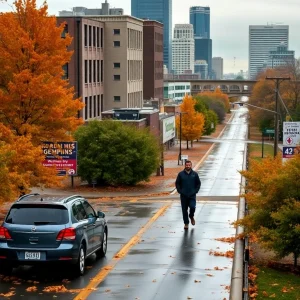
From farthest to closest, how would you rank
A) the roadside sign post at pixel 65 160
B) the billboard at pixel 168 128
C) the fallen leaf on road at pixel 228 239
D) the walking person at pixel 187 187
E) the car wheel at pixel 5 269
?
the billboard at pixel 168 128
the roadside sign post at pixel 65 160
the walking person at pixel 187 187
the fallen leaf on road at pixel 228 239
the car wheel at pixel 5 269

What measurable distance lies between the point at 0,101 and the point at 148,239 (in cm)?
1411

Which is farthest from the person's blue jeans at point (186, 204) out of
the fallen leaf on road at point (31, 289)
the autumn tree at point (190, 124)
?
the autumn tree at point (190, 124)

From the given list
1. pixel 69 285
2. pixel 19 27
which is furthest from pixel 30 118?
pixel 69 285

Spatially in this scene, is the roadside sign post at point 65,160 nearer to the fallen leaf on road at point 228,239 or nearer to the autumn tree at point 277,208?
the fallen leaf on road at point 228,239

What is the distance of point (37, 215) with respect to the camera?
1475 cm

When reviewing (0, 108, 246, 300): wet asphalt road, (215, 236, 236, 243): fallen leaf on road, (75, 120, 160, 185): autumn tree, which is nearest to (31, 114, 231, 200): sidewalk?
(75, 120, 160, 185): autumn tree

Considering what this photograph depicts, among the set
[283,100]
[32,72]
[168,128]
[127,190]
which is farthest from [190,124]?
[32,72]

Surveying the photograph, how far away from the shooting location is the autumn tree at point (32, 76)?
30750 millimetres

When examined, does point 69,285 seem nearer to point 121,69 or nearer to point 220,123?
point 121,69

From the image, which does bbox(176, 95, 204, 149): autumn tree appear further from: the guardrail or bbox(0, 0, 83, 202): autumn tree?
the guardrail

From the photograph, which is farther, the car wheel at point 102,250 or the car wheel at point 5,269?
the car wheel at point 102,250

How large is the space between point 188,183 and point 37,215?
24.2ft

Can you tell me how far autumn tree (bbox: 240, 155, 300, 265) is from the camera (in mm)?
16016

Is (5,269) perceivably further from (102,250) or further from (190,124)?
(190,124)
